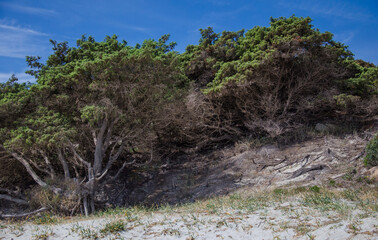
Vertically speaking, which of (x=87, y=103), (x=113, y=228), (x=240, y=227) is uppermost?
(x=87, y=103)

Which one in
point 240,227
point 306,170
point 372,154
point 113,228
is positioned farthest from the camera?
point 306,170

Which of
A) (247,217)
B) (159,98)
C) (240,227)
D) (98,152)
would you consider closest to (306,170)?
(247,217)

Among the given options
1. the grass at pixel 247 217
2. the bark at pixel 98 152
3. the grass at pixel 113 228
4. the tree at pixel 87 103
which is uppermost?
the tree at pixel 87 103

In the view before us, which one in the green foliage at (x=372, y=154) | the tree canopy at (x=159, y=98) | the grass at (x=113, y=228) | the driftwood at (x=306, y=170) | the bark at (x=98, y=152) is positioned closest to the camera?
the grass at (x=113, y=228)

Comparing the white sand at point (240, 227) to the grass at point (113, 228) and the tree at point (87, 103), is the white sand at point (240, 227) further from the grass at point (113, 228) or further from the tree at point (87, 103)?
the tree at point (87, 103)

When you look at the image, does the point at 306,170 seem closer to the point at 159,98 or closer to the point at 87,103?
the point at 159,98

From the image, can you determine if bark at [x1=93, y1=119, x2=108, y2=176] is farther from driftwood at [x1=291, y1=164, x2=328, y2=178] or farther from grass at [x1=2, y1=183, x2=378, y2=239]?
driftwood at [x1=291, y1=164, x2=328, y2=178]

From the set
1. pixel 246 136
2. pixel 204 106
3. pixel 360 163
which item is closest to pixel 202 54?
pixel 204 106

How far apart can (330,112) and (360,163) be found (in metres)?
4.49

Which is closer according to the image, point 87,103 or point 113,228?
point 113,228

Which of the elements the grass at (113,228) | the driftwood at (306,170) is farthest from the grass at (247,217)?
the driftwood at (306,170)

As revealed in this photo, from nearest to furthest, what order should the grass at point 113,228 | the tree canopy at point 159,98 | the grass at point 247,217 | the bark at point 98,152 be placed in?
the grass at point 247,217 < the grass at point 113,228 < the tree canopy at point 159,98 < the bark at point 98,152

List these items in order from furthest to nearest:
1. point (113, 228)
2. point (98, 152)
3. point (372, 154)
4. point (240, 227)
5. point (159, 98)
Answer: point (159, 98) < point (98, 152) < point (372, 154) < point (113, 228) < point (240, 227)

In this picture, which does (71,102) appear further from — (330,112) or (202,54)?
(330,112)
